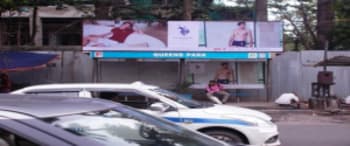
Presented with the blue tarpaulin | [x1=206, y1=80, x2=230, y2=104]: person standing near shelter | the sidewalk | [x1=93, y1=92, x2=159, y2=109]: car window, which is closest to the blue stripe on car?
[x1=93, y1=92, x2=159, y2=109]: car window

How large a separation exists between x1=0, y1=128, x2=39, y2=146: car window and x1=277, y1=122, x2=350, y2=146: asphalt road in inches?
323

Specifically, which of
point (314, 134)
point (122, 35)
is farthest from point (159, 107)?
point (122, 35)

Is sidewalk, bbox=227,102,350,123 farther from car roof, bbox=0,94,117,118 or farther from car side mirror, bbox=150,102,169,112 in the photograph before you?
car roof, bbox=0,94,117,118

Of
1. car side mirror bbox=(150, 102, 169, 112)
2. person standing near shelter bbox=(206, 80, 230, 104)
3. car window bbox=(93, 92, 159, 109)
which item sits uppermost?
car window bbox=(93, 92, 159, 109)

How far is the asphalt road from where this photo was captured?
11.1m

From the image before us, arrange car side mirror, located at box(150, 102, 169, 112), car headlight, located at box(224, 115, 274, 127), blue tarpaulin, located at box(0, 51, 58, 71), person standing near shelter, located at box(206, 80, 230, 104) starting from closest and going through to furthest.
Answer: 1. car side mirror, located at box(150, 102, 169, 112)
2. car headlight, located at box(224, 115, 274, 127)
3. person standing near shelter, located at box(206, 80, 230, 104)
4. blue tarpaulin, located at box(0, 51, 58, 71)

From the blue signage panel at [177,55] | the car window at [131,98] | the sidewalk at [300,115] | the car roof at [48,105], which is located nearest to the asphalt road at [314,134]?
the sidewalk at [300,115]

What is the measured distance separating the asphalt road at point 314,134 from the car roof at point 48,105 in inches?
294

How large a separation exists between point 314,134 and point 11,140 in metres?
10.3

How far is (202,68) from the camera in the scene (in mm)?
21750

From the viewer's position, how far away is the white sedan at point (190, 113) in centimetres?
828

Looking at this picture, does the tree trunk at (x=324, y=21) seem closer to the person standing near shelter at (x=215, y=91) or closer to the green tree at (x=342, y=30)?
the green tree at (x=342, y=30)

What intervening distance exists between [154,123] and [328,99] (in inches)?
616

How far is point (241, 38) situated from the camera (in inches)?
822
